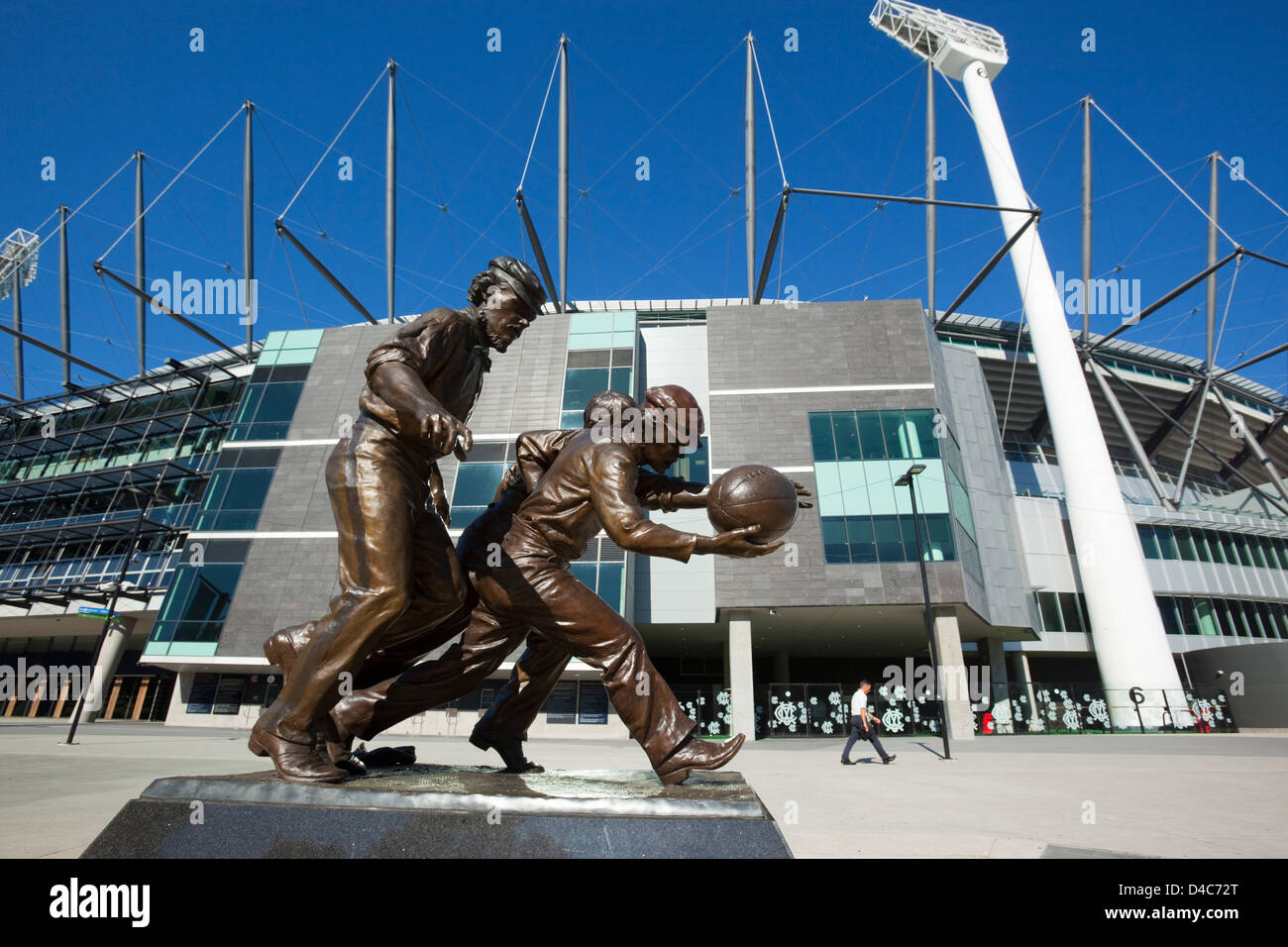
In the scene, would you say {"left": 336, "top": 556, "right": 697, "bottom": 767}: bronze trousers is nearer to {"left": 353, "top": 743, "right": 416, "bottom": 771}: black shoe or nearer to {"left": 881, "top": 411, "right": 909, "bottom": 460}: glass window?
{"left": 353, "top": 743, "right": 416, "bottom": 771}: black shoe

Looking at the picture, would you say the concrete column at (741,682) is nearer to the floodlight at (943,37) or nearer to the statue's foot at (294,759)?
the statue's foot at (294,759)

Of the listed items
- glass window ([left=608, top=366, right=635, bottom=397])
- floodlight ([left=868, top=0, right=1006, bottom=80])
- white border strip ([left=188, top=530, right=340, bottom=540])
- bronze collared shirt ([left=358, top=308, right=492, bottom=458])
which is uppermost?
floodlight ([left=868, top=0, right=1006, bottom=80])

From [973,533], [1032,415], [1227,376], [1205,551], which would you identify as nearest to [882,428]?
[973,533]

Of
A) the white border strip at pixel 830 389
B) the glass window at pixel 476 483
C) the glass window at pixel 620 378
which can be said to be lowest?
the glass window at pixel 476 483

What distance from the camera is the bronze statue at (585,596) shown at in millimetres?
3150

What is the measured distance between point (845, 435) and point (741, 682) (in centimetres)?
1025

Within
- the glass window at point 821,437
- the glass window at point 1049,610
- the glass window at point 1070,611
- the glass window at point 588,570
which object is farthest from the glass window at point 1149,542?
the glass window at point 588,570

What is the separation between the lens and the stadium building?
81.5 ft

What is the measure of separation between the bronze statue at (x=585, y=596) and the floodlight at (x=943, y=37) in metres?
46.6

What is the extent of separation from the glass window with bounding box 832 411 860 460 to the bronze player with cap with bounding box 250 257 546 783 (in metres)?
24.4

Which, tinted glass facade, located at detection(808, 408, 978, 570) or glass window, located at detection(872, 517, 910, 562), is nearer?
glass window, located at detection(872, 517, 910, 562)

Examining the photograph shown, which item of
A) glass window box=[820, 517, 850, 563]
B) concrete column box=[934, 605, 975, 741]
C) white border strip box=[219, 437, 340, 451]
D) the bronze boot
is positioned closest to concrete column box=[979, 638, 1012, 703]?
concrete column box=[934, 605, 975, 741]
